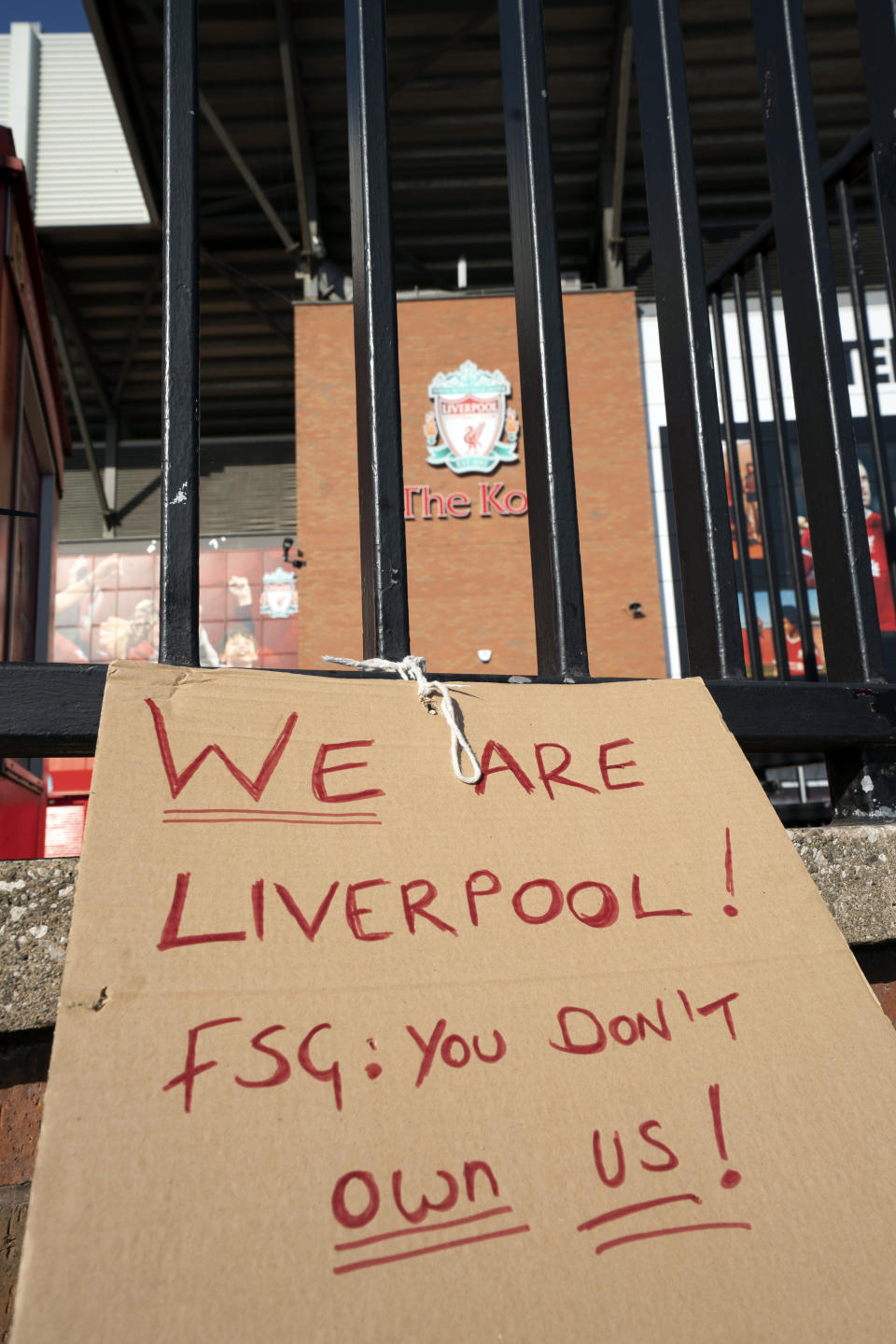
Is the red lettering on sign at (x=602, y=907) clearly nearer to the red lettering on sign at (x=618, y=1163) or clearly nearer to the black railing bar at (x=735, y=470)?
the red lettering on sign at (x=618, y=1163)

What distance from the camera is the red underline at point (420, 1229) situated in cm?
58

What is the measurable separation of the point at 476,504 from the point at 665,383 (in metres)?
10.5

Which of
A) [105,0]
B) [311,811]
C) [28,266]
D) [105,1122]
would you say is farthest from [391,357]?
[105,0]

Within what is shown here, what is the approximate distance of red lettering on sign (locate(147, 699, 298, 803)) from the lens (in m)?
0.78

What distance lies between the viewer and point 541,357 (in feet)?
4.15

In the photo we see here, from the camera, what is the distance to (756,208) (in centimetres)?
1264

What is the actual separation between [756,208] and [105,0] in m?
8.64

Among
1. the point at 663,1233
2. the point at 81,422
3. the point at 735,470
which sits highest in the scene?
the point at 81,422

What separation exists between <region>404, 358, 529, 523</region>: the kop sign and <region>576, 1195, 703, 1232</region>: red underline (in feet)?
36.5

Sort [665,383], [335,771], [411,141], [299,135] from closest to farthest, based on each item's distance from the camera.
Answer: [335,771]
[665,383]
[299,135]
[411,141]

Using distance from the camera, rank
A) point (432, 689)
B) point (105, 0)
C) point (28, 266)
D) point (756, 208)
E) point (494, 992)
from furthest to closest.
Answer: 1. point (756, 208)
2. point (105, 0)
3. point (28, 266)
4. point (432, 689)
5. point (494, 992)

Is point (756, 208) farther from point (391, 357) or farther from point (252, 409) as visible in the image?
point (391, 357)

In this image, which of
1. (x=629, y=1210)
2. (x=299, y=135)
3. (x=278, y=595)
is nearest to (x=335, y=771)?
(x=629, y=1210)

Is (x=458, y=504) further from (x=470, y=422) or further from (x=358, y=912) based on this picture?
(x=358, y=912)
